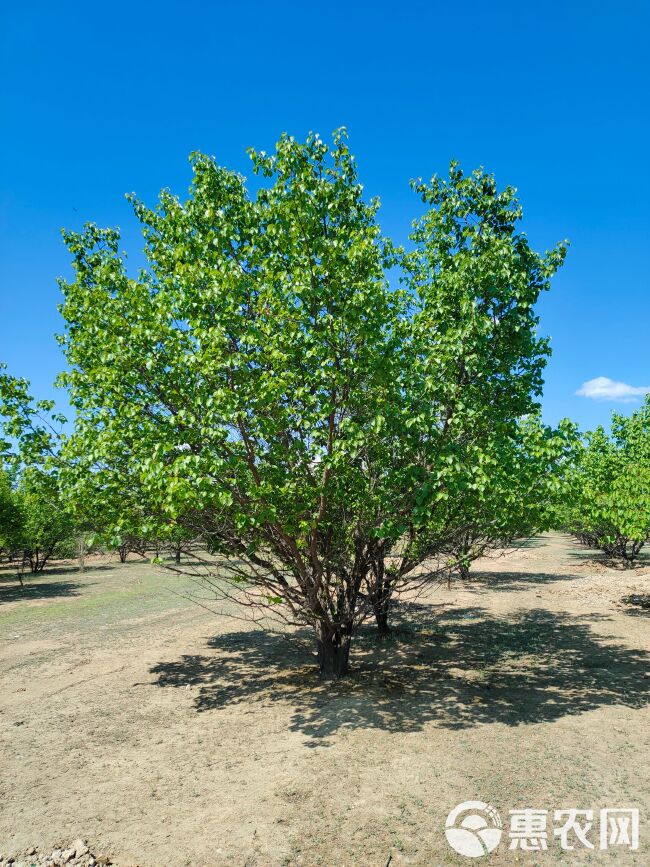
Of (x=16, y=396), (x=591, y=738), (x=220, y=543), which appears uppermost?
(x=16, y=396)

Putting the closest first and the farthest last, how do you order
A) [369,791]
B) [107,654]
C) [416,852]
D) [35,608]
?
[416,852]
[369,791]
[107,654]
[35,608]

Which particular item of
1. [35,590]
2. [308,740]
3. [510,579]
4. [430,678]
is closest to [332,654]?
[430,678]

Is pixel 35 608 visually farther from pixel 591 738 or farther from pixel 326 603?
pixel 591 738

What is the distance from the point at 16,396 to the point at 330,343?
6532 millimetres

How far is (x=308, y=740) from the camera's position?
8.57 metres

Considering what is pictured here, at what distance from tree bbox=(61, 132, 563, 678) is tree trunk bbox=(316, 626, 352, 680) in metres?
0.42

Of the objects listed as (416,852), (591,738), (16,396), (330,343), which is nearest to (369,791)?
(416,852)

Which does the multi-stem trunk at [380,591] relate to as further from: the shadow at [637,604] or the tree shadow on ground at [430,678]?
the shadow at [637,604]

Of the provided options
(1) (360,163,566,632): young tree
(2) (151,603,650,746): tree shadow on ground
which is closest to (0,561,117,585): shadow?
(2) (151,603,650,746): tree shadow on ground

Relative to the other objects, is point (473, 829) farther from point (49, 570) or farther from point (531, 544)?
point (531, 544)

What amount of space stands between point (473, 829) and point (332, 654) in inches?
226

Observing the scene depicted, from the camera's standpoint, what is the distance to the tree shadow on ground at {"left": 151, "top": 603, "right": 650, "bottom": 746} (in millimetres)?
9570

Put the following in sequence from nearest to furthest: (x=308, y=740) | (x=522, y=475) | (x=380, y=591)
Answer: (x=522, y=475) → (x=308, y=740) → (x=380, y=591)

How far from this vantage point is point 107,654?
47.0ft
